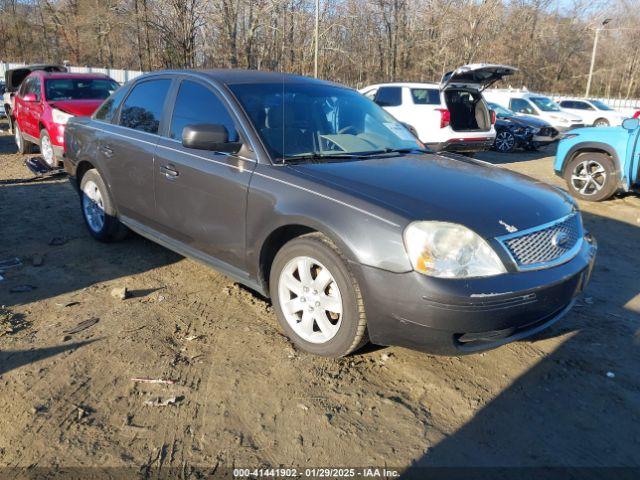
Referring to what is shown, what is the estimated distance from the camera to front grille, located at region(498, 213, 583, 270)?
276cm

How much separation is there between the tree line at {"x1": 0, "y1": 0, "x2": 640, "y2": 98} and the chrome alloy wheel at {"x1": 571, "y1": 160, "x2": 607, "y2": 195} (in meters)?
17.2

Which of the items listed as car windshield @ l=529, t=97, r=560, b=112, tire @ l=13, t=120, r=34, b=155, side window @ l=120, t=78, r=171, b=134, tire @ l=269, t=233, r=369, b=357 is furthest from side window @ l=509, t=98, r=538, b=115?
tire @ l=269, t=233, r=369, b=357

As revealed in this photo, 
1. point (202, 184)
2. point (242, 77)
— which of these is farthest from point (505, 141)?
point (202, 184)

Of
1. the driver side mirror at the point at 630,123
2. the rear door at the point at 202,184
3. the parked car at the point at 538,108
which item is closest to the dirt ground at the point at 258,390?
the rear door at the point at 202,184

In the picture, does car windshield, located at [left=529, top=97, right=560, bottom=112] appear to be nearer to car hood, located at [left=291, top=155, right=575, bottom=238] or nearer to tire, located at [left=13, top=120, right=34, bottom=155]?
tire, located at [left=13, top=120, right=34, bottom=155]

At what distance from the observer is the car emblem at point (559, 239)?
9.76 ft

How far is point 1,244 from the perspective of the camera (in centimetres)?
514

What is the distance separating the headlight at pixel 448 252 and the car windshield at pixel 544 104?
701 inches

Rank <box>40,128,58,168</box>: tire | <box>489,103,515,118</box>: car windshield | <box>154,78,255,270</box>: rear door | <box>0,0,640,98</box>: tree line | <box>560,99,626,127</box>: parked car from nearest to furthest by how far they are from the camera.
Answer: <box>154,78,255,270</box>: rear door → <box>40,128,58,168</box>: tire → <box>489,103,515,118</box>: car windshield → <box>560,99,626,127</box>: parked car → <box>0,0,640,98</box>: tree line

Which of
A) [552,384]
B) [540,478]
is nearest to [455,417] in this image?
[540,478]

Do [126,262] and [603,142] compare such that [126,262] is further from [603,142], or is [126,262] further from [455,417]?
[603,142]

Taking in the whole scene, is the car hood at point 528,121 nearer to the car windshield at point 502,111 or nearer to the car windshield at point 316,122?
the car windshield at point 502,111

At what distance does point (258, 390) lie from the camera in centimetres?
287

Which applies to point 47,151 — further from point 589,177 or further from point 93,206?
point 589,177
